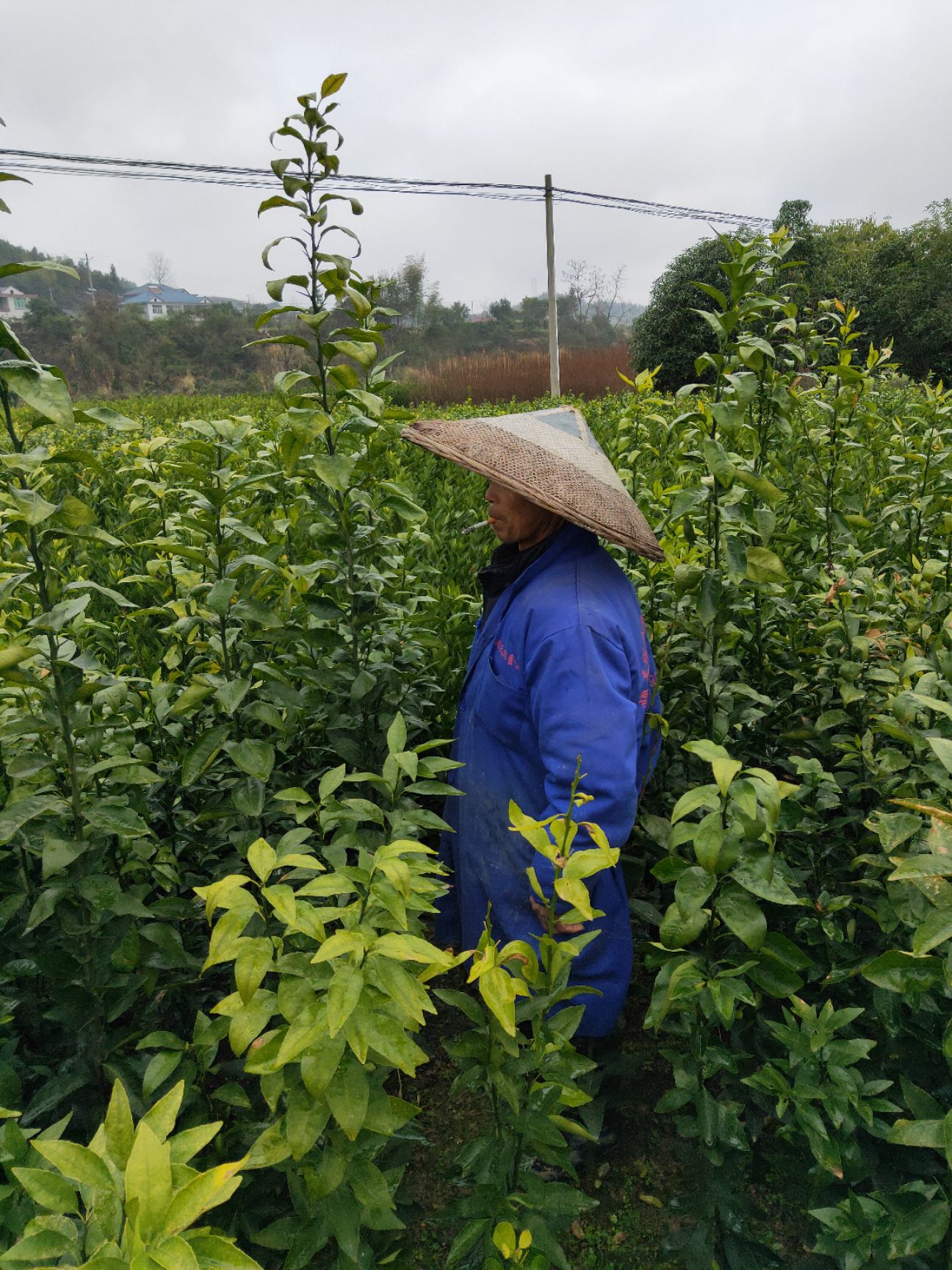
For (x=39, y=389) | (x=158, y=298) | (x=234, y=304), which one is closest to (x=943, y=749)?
(x=39, y=389)

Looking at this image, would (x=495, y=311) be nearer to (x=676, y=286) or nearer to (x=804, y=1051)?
(x=676, y=286)

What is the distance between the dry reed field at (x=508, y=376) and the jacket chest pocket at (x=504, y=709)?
980 inches

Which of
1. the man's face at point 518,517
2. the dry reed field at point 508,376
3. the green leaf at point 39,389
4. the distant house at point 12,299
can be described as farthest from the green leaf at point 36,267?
the distant house at point 12,299

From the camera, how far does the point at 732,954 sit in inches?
66.8

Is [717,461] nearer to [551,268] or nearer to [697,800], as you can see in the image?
[697,800]

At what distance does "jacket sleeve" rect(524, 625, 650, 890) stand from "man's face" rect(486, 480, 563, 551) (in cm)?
36

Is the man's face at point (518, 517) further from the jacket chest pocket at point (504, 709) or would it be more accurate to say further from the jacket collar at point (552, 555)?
the jacket chest pocket at point (504, 709)

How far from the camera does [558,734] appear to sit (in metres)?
1.83

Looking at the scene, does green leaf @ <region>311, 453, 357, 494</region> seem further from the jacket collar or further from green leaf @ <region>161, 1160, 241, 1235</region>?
green leaf @ <region>161, 1160, 241, 1235</region>

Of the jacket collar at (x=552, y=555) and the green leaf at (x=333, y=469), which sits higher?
the green leaf at (x=333, y=469)

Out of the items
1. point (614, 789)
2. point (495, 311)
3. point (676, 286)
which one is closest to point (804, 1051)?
point (614, 789)

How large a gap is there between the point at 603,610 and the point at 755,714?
49cm

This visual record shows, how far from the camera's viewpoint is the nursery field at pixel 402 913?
1.22 meters

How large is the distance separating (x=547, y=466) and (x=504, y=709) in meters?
0.58
